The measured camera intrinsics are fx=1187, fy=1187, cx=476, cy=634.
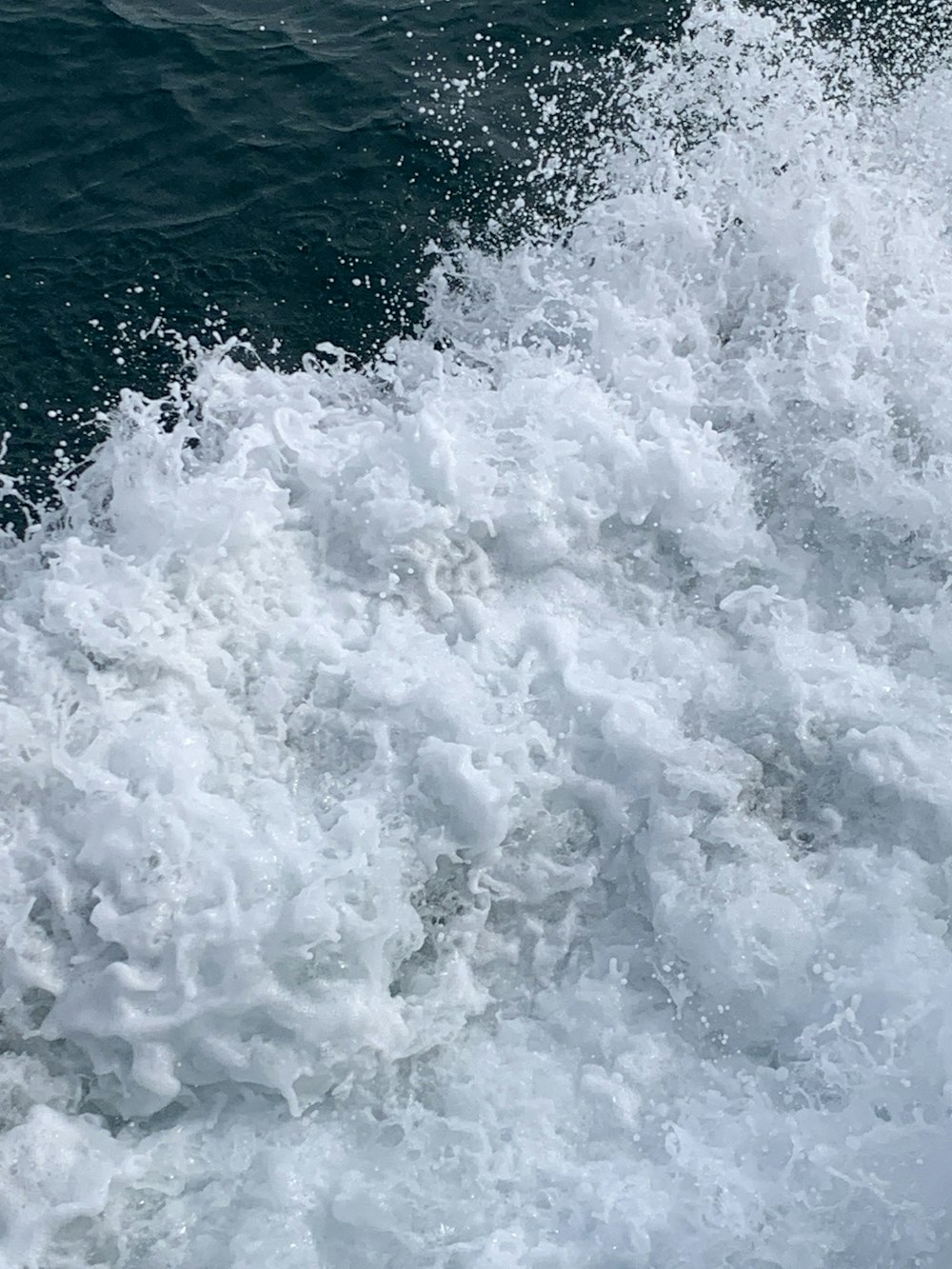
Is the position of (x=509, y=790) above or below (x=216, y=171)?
below

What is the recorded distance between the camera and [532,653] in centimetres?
570

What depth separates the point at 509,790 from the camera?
515cm

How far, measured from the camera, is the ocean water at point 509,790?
432 cm

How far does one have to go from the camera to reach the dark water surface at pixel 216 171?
7426 mm

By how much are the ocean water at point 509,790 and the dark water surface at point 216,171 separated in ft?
1.69

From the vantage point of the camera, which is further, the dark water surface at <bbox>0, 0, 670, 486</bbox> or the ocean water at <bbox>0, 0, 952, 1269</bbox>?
the dark water surface at <bbox>0, 0, 670, 486</bbox>

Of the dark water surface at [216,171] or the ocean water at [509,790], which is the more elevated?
the dark water surface at [216,171]

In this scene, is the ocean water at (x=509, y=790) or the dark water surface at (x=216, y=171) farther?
the dark water surface at (x=216, y=171)

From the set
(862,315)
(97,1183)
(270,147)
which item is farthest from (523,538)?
(270,147)

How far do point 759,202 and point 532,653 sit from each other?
3814 mm

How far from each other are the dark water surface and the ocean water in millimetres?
516

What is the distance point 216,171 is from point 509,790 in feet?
18.3

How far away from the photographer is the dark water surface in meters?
7.43

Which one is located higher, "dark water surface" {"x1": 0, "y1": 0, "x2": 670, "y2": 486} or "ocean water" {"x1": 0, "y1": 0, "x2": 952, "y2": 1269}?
"dark water surface" {"x1": 0, "y1": 0, "x2": 670, "y2": 486}
